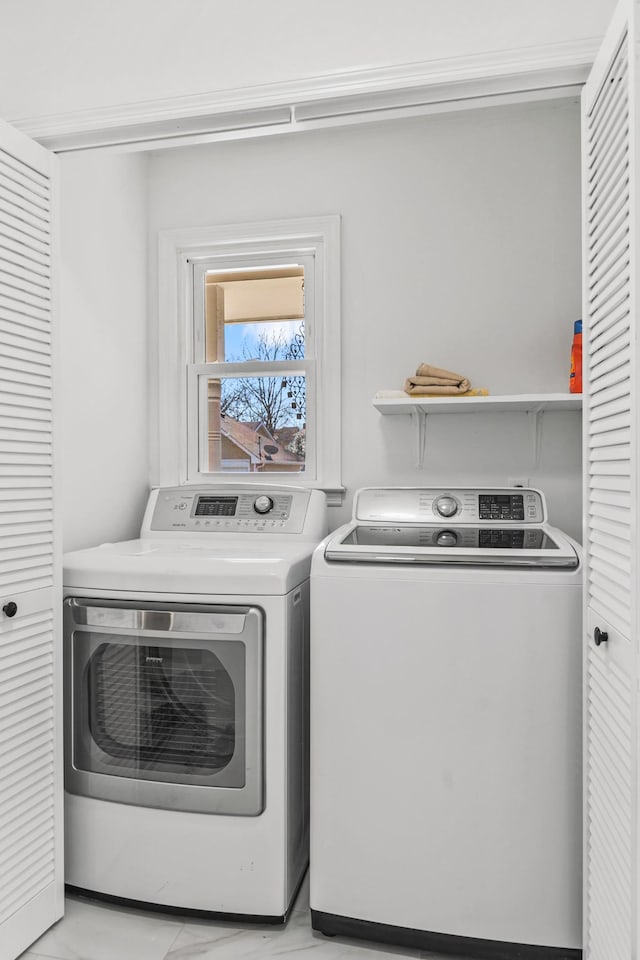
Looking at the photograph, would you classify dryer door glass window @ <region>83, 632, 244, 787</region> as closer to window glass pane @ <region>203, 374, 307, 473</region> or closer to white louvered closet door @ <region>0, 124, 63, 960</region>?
white louvered closet door @ <region>0, 124, 63, 960</region>

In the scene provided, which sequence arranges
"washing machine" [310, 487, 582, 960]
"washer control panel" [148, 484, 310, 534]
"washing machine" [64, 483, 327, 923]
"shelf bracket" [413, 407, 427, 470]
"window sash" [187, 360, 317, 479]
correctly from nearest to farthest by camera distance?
"washing machine" [310, 487, 582, 960]
"washing machine" [64, 483, 327, 923]
"washer control panel" [148, 484, 310, 534]
"shelf bracket" [413, 407, 427, 470]
"window sash" [187, 360, 317, 479]

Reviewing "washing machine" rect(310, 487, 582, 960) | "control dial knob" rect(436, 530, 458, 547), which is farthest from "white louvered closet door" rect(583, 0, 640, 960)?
"control dial knob" rect(436, 530, 458, 547)

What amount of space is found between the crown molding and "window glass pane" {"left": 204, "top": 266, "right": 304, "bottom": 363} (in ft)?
3.66

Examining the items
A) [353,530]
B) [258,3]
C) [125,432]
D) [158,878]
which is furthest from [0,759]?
[258,3]

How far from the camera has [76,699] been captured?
1.81 m

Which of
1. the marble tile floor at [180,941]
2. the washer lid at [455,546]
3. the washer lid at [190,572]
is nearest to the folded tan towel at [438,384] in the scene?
the washer lid at [455,546]

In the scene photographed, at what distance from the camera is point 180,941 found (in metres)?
1.69

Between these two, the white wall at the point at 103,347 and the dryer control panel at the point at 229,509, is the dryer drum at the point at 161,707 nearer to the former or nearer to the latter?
the white wall at the point at 103,347

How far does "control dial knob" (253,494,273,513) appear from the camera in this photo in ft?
7.86

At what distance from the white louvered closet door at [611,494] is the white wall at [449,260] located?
0.99 m

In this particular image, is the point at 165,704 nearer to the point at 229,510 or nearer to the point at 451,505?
the point at 229,510

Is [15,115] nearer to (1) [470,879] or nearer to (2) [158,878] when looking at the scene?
(2) [158,878]

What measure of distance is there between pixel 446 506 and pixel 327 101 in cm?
127

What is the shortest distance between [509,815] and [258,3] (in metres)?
1.98
